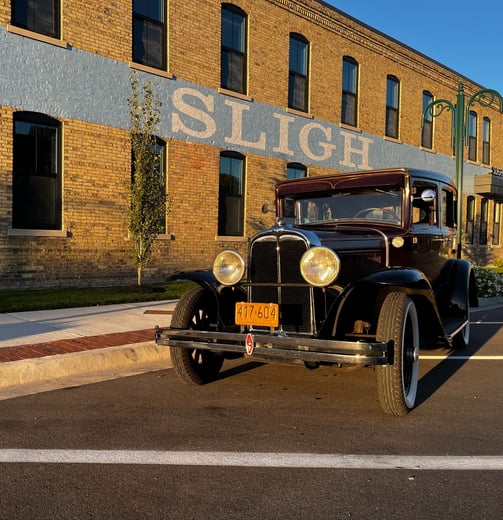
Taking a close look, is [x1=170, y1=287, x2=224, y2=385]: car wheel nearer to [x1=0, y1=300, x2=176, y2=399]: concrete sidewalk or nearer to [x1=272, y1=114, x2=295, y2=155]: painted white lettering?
[x1=0, y1=300, x2=176, y2=399]: concrete sidewalk

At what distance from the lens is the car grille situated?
4.50 m

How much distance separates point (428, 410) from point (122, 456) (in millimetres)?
2505

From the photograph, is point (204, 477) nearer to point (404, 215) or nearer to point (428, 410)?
point (428, 410)

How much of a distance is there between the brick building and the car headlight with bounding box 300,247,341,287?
774 centimetres

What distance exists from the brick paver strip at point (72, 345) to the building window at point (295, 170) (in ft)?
32.2

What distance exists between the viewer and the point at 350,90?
58.3 ft

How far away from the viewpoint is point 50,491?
2.90m

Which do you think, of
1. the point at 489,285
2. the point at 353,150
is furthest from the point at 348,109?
the point at 489,285

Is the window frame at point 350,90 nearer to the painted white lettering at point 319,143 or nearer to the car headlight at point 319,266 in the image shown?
the painted white lettering at point 319,143

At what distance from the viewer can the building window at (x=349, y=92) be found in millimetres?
17500

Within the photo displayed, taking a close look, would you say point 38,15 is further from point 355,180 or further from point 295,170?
point 355,180

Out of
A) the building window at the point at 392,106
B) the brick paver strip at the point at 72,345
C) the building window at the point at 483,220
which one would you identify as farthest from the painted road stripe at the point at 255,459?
the building window at the point at 483,220

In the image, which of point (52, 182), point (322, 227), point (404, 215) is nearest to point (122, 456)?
point (322, 227)

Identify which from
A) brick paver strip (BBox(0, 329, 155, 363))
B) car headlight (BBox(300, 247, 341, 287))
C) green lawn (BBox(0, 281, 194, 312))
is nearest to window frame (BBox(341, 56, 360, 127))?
green lawn (BBox(0, 281, 194, 312))
